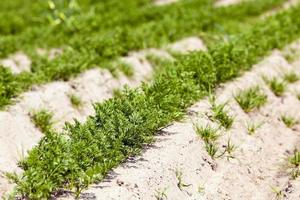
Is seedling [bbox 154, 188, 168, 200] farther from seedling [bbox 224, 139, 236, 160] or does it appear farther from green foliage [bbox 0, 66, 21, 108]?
green foliage [bbox 0, 66, 21, 108]

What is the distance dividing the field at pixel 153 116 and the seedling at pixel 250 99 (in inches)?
0.6

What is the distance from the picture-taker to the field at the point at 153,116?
5.88m

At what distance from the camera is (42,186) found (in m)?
5.36

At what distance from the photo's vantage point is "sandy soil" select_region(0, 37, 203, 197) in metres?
6.98

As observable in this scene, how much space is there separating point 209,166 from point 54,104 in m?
2.81

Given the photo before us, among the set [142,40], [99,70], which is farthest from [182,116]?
[142,40]

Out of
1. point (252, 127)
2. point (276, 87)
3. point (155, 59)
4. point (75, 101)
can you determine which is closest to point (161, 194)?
point (252, 127)

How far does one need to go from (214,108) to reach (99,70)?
9.59 ft

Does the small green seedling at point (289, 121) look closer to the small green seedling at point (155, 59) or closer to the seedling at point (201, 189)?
the seedling at point (201, 189)

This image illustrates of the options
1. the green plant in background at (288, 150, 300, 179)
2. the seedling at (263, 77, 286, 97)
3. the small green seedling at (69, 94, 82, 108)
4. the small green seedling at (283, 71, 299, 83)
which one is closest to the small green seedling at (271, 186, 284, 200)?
the green plant in background at (288, 150, 300, 179)

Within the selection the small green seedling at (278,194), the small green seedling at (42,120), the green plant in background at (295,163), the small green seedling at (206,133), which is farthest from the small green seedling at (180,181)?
the small green seedling at (42,120)

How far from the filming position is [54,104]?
27.6ft

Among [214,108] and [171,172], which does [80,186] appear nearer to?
[171,172]

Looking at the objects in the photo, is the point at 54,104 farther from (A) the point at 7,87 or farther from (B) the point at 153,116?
(B) the point at 153,116
